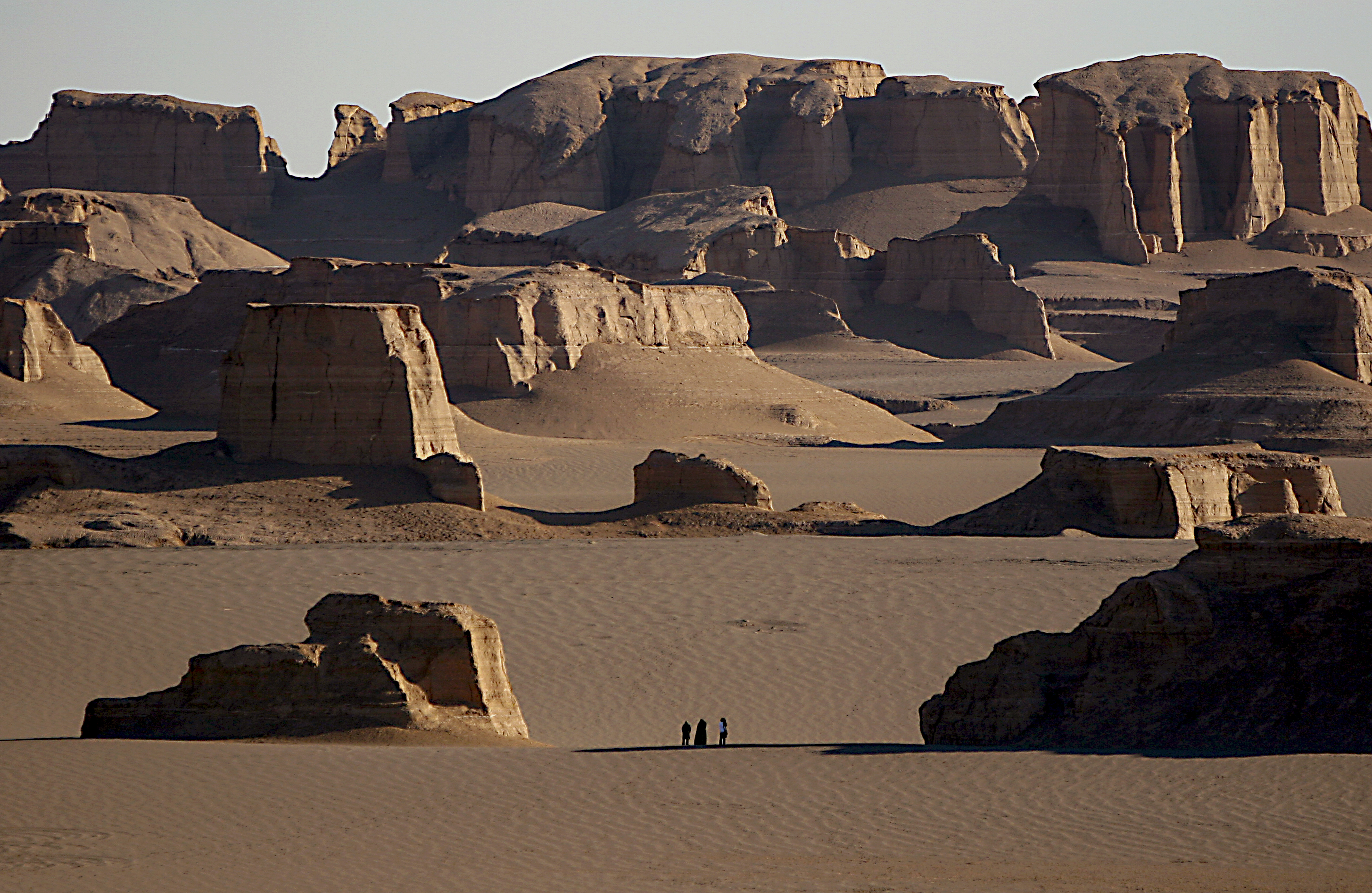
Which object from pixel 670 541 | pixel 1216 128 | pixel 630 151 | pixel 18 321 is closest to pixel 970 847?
pixel 670 541

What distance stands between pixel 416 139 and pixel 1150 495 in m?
75.9

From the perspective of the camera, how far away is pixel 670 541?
2369 cm

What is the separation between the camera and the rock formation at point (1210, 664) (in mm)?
12547

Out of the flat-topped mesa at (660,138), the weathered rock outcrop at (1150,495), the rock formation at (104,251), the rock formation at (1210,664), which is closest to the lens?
the rock formation at (1210,664)

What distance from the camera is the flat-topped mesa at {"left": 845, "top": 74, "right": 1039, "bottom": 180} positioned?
91062mm

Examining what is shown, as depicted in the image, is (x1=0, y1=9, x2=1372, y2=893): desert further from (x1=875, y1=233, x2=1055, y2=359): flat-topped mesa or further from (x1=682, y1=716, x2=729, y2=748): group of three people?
(x1=875, y1=233, x2=1055, y2=359): flat-topped mesa

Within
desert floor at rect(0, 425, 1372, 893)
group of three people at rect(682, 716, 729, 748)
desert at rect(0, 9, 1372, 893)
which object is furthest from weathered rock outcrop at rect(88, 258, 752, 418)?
group of three people at rect(682, 716, 729, 748)

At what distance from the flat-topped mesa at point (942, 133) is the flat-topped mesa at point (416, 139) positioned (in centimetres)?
1970

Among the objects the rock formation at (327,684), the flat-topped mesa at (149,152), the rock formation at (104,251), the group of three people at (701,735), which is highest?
the flat-topped mesa at (149,152)

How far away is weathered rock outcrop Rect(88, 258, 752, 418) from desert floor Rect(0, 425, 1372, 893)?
15.9m

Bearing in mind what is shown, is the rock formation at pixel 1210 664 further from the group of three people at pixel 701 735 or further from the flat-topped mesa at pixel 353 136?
the flat-topped mesa at pixel 353 136

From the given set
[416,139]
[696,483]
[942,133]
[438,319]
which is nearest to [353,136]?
[416,139]

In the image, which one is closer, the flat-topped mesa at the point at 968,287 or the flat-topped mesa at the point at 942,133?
the flat-topped mesa at the point at 968,287

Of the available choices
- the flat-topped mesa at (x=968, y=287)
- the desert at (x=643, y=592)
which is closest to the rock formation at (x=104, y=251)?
the desert at (x=643, y=592)
